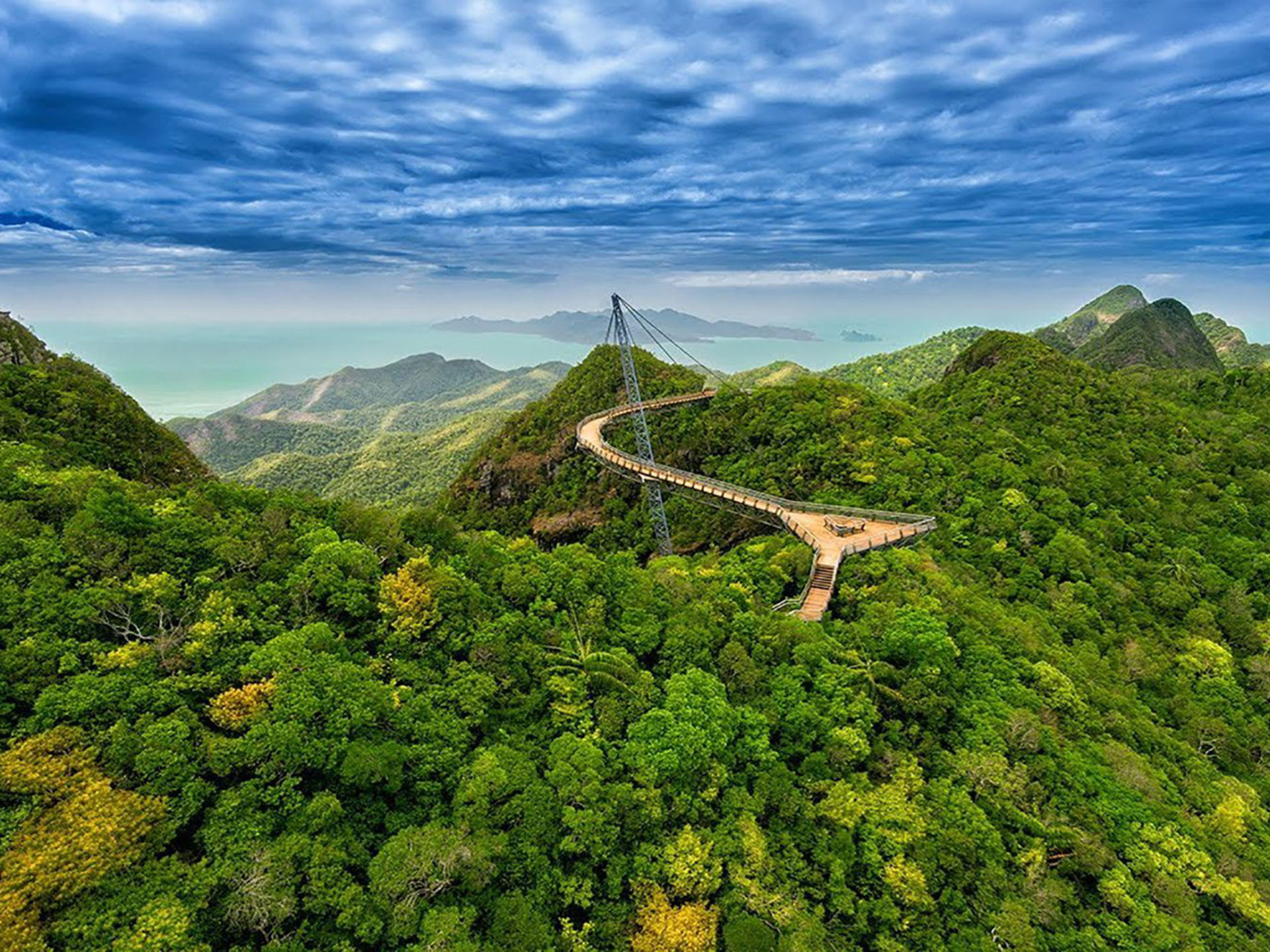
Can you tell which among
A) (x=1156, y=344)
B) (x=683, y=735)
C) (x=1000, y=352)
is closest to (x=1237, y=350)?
(x=1156, y=344)

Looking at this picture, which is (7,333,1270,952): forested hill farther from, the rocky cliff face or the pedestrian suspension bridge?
the rocky cliff face

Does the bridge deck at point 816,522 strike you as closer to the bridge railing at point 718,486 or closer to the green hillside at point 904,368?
the bridge railing at point 718,486

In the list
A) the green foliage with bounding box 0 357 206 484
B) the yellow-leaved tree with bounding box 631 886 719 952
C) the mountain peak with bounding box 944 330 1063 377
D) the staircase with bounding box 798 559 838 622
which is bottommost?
the yellow-leaved tree with bounding box 631 886 719 952

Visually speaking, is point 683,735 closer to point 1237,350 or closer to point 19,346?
point 19,346

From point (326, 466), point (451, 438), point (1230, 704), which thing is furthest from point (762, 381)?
point (1230, 704)

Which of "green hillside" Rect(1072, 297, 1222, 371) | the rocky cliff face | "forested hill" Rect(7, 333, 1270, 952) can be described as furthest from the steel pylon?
"green hillside" Rect(1072, 297, 1222, 371)

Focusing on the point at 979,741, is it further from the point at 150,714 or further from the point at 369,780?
the point at 150,714
